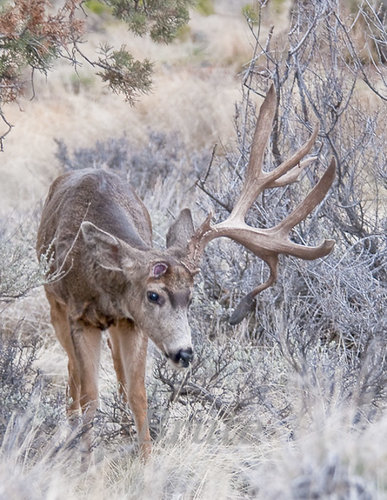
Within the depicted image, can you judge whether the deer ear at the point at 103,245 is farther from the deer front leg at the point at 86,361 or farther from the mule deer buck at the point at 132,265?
the deer front leg at the point at 86,361

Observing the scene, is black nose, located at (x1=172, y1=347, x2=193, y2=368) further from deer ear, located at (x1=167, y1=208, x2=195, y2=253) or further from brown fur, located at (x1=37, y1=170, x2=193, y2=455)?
deer ear, located at (x1=167, y1=208, x2=195, y2=253)

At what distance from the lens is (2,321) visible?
9625 millimetres

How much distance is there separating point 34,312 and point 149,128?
30.0 feet

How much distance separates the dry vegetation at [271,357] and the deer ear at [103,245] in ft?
1.41

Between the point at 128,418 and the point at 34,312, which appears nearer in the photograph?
the point at 128,418

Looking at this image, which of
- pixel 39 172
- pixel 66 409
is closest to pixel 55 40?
pixel 66 409

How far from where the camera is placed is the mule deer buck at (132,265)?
6203 millimetres

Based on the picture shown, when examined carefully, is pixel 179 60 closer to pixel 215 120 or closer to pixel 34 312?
pixel 215 120

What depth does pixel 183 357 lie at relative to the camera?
589 cm

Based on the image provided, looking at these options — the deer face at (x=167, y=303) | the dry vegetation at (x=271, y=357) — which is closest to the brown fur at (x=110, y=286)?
the deer face at (x=167, y=303)

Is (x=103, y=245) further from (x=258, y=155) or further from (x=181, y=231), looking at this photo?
(x=258, y=155)

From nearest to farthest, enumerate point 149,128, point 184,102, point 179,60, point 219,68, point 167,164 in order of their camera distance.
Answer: point 167,164
point 149,128
point 184,102
point 219,68
point 179,60

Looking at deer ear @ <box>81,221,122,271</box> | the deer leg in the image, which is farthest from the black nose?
the deer leg

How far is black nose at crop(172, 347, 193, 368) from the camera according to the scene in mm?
5895
